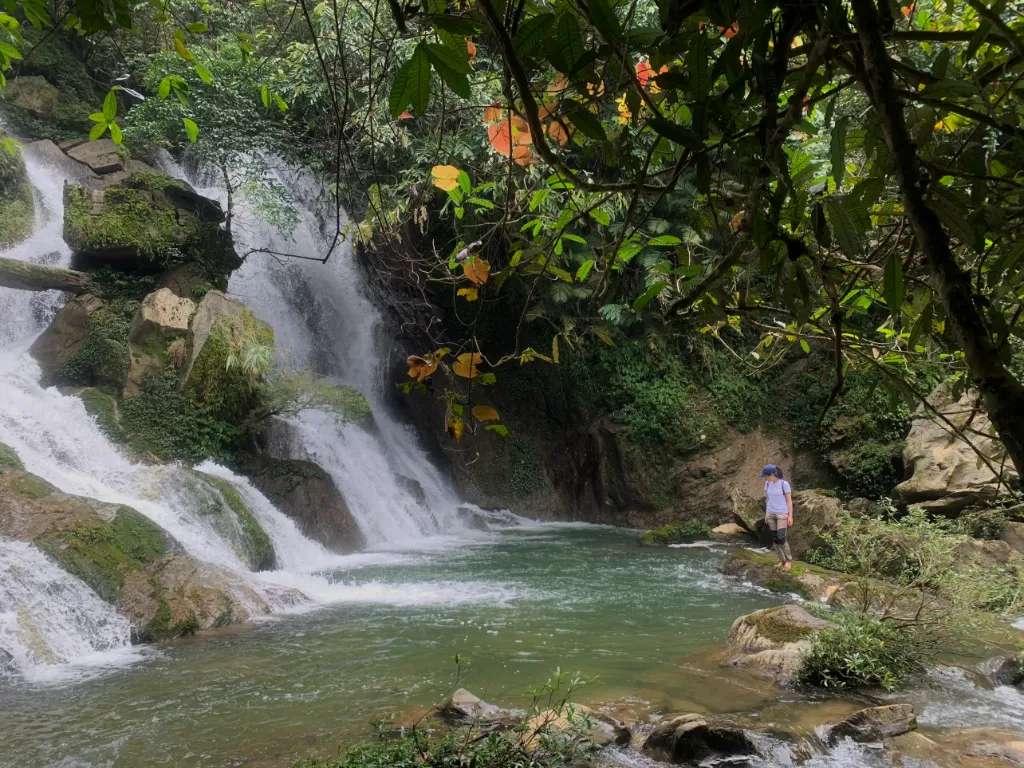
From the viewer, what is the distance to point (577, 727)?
3.84 metres

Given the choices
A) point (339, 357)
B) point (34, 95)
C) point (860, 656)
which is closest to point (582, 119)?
point (860, 656)

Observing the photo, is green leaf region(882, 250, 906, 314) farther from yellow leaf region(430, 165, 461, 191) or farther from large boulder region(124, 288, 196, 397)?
large boulder region(124, 288, 196, 397)

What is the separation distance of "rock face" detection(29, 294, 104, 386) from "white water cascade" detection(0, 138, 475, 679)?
0.75 ft

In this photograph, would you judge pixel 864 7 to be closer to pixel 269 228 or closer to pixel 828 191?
pixel 828 191

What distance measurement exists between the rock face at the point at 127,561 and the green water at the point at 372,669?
0.41m

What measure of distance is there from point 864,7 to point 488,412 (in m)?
1.17

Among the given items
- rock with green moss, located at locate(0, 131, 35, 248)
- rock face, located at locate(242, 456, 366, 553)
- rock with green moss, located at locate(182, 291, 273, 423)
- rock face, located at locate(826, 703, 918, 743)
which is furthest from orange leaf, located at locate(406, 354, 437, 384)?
rock with green moss, located at locate(0, 131, 35, 248)

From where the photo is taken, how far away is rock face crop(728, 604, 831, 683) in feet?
17.9

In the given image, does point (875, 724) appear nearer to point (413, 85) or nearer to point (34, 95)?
point (413, 85)

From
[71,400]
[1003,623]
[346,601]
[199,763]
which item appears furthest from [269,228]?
[1003,623]

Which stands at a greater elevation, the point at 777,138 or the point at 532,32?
the point at 532,32

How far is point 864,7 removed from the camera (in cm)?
107

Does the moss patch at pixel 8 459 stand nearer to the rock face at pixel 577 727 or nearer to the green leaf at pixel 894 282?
the rock face at pixel 577 727

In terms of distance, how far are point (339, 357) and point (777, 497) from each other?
9955mm
